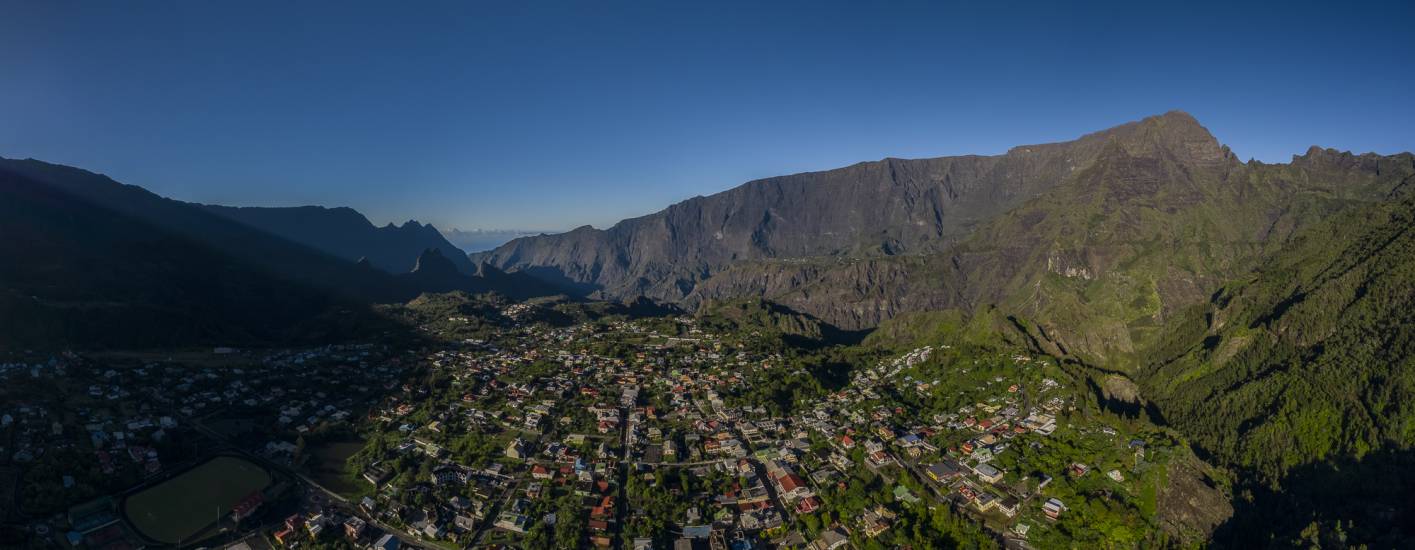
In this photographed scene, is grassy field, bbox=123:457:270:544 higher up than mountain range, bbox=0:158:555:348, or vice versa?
mountain range, bbox=0:158:555:348

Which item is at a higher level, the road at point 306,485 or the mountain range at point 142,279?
the mountain range at point 142,279

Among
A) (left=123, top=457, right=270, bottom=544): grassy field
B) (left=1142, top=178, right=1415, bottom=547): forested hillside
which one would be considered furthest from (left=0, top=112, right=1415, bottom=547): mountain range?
(left=123, top=457, right=270, bottom=544): grassy field

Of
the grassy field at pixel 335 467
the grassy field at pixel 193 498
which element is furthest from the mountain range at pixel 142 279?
the grassy field at pixel 335 467

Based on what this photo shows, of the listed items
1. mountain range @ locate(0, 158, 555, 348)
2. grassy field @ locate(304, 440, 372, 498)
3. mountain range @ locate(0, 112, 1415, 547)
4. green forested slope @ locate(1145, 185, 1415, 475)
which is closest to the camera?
grassy field @ locate(304, 440, 372, 498)

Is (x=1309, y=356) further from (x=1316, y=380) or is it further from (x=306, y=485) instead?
(x=306, y=485)

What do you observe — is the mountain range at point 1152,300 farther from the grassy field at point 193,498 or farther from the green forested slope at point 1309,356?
the grassy field at point 193,498

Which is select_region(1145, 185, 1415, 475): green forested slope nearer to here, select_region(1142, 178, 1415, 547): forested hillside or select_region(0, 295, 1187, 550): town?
select_region(1142, 178, 1415, 547): forested hillside
